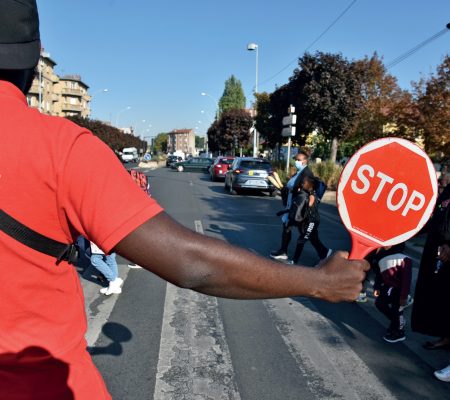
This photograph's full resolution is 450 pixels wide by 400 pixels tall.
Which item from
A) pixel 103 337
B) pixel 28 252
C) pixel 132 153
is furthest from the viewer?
pixel 132 153

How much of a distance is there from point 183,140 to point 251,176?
17393cm

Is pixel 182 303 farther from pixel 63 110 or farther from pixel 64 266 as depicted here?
pixel 63 110

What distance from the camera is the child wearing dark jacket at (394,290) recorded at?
4223 mm

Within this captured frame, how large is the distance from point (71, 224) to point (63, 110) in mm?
97746

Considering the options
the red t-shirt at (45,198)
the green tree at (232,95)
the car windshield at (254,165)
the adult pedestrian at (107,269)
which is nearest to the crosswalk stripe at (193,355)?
the adult pedestrian at (107,269)

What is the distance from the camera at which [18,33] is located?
3.08ft

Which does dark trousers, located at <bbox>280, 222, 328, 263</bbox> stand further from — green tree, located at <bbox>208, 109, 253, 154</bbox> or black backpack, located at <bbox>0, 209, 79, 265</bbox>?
green tree, located at <bbox>208, 109, 253, 154</bbox>

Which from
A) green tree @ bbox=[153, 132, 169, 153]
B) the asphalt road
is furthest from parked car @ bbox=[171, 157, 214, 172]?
green tree @ bbox=[153, 132, 169, 153]

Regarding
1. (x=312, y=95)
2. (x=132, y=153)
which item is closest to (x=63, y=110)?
(x=132, y=153)

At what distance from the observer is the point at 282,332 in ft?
14.3

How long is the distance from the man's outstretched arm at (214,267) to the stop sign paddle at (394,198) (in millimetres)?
332

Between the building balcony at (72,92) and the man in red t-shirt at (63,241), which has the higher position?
the building balcony at (72,92)

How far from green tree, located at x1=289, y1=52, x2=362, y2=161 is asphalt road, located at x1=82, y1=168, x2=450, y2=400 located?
608 inches

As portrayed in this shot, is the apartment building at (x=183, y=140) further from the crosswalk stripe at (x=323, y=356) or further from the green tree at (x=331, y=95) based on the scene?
the crosswalk stripe at (x=323, y=356)
